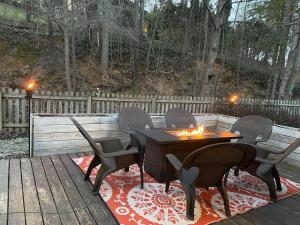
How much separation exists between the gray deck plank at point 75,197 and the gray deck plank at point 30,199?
12.0 inches

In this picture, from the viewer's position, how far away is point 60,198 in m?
2.41

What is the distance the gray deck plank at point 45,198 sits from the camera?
2064mm

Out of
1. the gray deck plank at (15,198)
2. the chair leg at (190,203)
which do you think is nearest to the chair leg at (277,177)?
the chair leg at (190,203)

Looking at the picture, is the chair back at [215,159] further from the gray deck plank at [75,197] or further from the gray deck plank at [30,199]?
the gray deck plank at [30,199]

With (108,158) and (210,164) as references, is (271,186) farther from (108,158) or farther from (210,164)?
(108,158)

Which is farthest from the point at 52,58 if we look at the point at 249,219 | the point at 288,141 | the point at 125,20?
the point at 249,219

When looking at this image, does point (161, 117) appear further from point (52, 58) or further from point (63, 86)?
point (52, 58)

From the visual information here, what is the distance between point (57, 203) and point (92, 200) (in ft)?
1.08

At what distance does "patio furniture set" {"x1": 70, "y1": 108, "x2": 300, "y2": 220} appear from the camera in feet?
6.97

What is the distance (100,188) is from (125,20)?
6.25m

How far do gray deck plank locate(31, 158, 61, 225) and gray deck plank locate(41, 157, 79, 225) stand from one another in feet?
0.13

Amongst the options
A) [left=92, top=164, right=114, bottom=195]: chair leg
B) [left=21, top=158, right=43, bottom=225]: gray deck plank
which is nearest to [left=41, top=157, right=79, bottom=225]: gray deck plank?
[left=21, top=158, right=43, bottom=225]: gray deck plank

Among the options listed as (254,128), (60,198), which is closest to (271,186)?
(254,128)

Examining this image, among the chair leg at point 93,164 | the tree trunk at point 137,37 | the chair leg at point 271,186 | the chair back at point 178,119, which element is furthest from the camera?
the tree trunk at point 137,37
